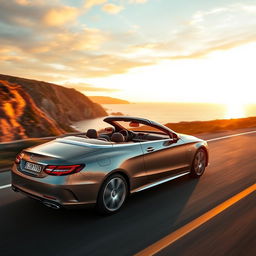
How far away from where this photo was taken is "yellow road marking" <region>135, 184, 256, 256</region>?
360cm

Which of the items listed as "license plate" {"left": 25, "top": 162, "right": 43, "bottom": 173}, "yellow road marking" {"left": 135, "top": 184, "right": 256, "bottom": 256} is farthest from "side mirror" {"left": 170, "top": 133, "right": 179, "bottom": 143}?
"license plate" {"left": 25, "top": 162, "right": 43, "bottom": 173}

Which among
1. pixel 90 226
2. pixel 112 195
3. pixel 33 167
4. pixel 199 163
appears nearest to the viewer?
pixel 90 226

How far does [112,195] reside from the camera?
185 inches

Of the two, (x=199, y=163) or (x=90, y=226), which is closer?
(x=90, y=226)

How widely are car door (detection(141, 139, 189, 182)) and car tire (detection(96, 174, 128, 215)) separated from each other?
2.05 feet

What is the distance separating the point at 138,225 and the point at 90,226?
0.65m

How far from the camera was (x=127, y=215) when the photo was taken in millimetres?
4660

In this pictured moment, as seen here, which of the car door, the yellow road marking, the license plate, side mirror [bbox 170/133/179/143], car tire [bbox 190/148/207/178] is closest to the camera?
the yellow road marking

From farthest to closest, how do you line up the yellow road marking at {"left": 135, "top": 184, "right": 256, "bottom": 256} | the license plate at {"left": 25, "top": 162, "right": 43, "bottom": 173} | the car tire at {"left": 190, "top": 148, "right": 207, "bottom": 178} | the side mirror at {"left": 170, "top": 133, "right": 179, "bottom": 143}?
the car tire at {"left": 190, "top": 148, "right": 207, "bottom": 178} → the side mirror at {"left": 170, "top": 133, "right": 179, "bottom": 143} → the license plate at {"left": 25, "top": 162, "right": 43, "bottom": 173} → the yellow road marking at {"left": 135, "top": 184, "right": 256, "bottom": 256}

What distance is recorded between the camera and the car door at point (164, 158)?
5340 mm

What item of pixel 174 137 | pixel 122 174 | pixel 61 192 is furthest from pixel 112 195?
pixel 174 137

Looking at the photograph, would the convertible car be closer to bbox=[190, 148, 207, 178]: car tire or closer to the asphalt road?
the asphalt road

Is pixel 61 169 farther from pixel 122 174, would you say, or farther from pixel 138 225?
pixel 138 225

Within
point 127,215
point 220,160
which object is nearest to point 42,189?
point 127,215
